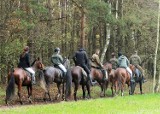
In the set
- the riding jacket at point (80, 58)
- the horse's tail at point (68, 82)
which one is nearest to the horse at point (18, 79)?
the horse's tail at point (68, 82)

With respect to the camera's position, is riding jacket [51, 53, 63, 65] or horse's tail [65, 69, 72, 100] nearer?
horse's tail [65, 69, 72, 100]

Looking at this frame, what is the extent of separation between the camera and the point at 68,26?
42.2 meters

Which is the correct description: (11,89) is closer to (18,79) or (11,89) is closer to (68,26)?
(18,79)

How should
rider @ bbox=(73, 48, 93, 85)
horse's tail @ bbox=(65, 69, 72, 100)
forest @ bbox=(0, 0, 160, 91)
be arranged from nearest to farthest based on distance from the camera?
horse's tail @ bbox=(65, 69, 72, 100) < rider @ bbox=(73, 48, 93, 85) < forest @ bbox=(0, 0, 160, 91)

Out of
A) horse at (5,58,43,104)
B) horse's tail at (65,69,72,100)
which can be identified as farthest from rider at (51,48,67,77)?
horse's tail at (65,69,72,100)

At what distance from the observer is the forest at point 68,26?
26.3m

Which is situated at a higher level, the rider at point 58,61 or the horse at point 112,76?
the rider at point 58,61

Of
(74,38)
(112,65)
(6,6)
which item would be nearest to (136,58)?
(112,65)

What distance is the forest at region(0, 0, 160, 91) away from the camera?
86.4ft

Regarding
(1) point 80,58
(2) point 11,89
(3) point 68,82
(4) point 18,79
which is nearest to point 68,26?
(1) point 80,58

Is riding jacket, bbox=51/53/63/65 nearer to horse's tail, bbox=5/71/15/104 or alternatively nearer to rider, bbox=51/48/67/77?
rider, bbox=51/48/67/77

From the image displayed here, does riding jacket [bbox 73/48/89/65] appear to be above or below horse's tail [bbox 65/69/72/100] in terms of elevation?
above

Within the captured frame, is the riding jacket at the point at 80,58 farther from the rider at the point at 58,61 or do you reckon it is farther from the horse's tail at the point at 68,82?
the horse's tail at the point at 68,82

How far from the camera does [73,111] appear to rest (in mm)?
14578
